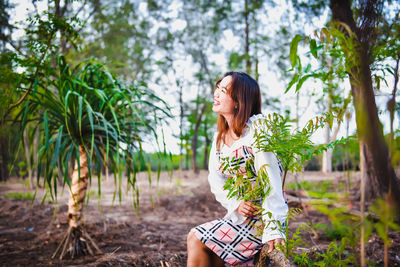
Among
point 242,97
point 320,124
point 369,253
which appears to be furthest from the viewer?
point 369,253

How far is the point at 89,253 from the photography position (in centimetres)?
205

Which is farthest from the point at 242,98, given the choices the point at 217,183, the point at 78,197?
the point at 78,197

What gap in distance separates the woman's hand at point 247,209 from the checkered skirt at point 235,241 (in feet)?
0.20

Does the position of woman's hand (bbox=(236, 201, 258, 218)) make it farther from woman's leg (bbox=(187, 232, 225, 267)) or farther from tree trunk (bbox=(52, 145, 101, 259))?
tree trunk (bbox=(52, 145, 101, 259))

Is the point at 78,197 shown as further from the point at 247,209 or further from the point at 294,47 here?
the point at 294,47

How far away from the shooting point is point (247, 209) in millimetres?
1214

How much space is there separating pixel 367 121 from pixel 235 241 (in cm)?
85

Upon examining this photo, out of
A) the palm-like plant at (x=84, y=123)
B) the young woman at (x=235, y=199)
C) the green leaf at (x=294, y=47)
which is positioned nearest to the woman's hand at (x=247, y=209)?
the young woman at (x=235, y=199)

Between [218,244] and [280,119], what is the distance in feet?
2.15

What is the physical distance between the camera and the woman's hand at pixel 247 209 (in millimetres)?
1205

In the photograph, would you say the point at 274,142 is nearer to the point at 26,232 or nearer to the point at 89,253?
the point at 89,253

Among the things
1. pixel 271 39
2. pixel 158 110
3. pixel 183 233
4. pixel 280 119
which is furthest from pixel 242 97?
pixel 271 39

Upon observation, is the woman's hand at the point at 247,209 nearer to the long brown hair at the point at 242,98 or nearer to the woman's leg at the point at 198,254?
the woman's leg at the point at 198,254

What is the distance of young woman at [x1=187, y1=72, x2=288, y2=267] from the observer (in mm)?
1108
